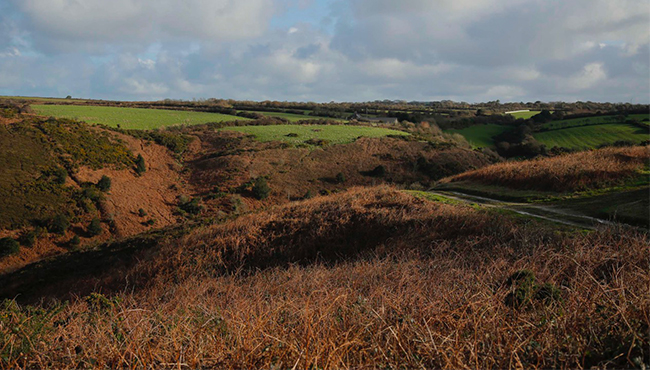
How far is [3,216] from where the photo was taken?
1016 inches

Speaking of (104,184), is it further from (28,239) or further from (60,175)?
(28,239)

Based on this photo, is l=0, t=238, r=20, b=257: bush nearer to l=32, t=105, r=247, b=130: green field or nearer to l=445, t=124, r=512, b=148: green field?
l=32, t=105, r=247, b=130: green field

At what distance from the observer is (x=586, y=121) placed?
6400cm

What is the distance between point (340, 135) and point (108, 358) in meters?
52.0

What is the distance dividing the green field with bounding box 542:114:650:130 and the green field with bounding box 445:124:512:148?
7.79 m

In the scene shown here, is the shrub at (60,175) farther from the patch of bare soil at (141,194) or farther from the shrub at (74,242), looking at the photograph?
the shrub at (74,242)

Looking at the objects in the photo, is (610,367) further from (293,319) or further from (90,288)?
(90,288)

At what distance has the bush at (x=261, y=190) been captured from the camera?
36625 mm

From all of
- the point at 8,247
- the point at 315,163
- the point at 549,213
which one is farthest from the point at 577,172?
the point at 315,163

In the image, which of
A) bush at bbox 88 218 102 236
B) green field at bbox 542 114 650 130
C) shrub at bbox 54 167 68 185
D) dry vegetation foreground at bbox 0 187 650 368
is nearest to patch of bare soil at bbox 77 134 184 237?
bush at bbox 88 218 102 236

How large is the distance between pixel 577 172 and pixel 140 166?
126 ft

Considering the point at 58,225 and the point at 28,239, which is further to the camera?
the point at 58,225

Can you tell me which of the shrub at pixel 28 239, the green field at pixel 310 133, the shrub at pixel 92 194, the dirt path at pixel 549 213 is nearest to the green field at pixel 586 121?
the green field at pixel 310 133

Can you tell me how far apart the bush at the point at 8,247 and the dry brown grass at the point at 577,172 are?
2762cm
